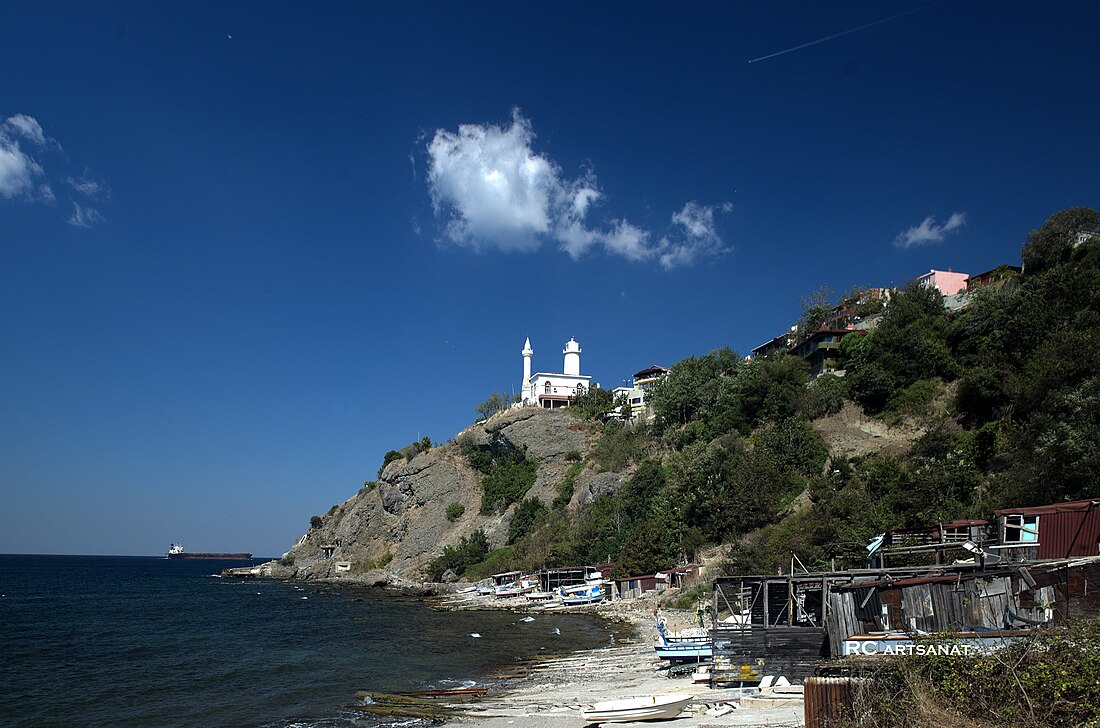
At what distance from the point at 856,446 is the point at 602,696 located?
35.4 m

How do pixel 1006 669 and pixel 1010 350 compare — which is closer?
pixel 1006 669

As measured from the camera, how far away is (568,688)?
21.3m

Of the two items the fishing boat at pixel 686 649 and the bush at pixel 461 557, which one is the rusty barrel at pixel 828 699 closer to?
the fishing boat at pixel 686 649

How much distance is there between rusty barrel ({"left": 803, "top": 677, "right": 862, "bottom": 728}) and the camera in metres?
9.06

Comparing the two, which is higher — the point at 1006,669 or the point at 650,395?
the point at 650,395

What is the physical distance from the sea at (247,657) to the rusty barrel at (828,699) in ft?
45.0

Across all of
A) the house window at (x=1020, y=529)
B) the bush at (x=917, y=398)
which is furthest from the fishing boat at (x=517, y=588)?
the house window at (x=1020, y=529)

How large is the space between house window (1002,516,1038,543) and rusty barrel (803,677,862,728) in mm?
14694

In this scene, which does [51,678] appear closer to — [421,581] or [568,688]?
[568,688]

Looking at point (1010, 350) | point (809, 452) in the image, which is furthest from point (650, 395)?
point (1010, 350)

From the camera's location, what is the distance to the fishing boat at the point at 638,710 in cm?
1552

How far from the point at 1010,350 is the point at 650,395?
138 feet

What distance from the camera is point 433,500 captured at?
86.5 meters

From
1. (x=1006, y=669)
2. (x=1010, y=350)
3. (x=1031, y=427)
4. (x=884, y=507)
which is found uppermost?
(x=1010, y=350)
